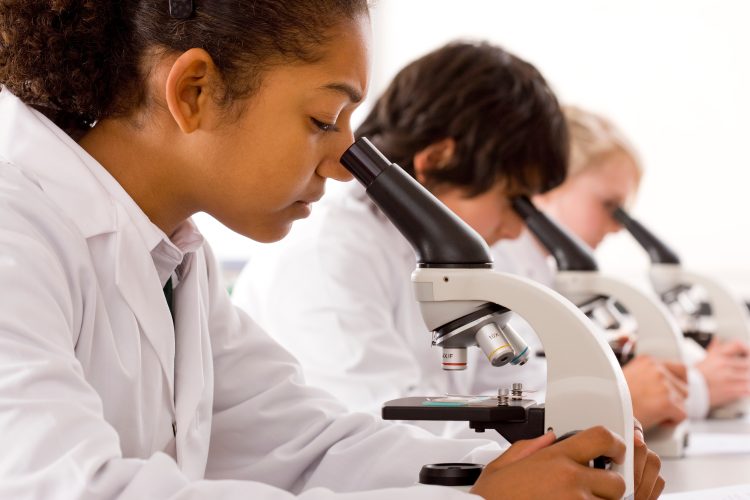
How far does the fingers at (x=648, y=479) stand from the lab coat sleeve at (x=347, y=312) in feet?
2.13

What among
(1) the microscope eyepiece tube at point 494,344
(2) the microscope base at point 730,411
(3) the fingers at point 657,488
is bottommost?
(2) the microscope base at point 730,411

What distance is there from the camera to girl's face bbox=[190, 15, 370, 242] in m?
1.06

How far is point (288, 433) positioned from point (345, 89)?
0.46 meters

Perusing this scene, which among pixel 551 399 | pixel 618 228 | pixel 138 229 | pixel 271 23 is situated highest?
pixel 271 23

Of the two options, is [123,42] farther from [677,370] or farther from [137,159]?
[677,370]

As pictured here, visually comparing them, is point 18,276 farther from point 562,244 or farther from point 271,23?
point 562,244

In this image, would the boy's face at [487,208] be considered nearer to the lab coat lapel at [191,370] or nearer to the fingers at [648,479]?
the lab coat lapel at [191,370]

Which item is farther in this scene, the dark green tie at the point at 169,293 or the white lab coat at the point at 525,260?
the white lab coat at the point at 525,260

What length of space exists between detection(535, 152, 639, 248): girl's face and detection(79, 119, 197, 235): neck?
5.84 ft

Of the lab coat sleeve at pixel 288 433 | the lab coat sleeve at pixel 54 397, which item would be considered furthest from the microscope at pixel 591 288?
the lab coat sleeve at pixel 54 397

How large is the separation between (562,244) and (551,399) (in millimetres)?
922

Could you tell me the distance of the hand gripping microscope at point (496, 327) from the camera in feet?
3.15

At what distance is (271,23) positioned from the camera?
106 centimetres

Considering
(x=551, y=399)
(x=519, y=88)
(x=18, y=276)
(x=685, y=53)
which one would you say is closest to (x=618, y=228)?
(x=519, y=88)
